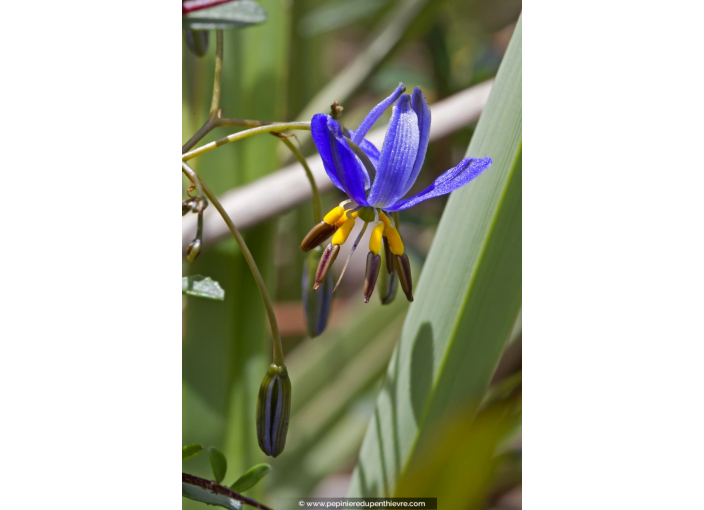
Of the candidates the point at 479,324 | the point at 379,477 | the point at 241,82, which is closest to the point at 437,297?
the point at 479,324

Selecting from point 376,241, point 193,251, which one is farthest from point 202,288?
point 376,241

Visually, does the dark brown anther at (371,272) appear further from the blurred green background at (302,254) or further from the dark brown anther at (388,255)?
the blurred green background at (302,254)

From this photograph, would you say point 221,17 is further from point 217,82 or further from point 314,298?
point 314,298

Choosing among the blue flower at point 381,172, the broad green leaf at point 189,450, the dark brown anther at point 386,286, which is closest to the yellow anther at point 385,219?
the blue flower at point 381,172

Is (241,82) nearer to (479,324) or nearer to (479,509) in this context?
(479,324)

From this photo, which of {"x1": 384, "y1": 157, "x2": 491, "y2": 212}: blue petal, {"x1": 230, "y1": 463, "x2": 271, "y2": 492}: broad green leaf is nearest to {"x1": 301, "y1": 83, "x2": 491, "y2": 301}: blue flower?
{"x1": 384, "y1": 157, "x2": 491, "y2": 212}: blue petal

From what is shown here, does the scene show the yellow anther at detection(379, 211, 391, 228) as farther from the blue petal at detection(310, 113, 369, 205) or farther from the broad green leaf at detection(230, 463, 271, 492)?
the broad green leaf at detection(230, 463, 271, 492)
